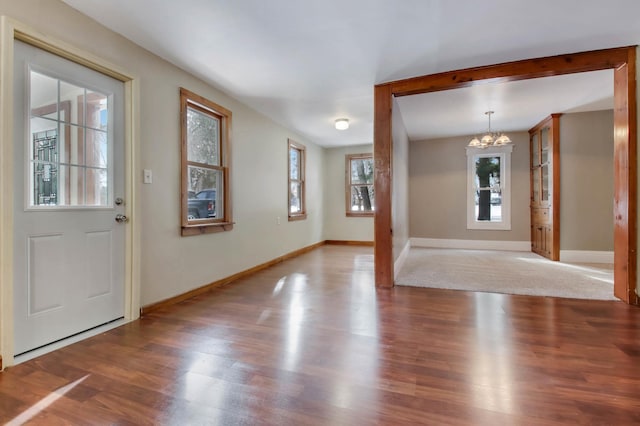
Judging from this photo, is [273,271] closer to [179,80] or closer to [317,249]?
[317,249]

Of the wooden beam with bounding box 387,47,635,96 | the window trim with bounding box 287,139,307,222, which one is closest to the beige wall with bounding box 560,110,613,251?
the wooden beam with bounding box 387,47,635,96

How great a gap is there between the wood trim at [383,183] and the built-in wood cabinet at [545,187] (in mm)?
3234

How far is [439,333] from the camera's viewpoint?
221cm

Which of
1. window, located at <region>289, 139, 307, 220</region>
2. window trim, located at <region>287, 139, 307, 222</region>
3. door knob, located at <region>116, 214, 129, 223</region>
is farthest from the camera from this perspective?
window, located at <region>289, 139, 307, 220</region>

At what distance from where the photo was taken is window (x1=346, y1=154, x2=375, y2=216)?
6984 millimetres

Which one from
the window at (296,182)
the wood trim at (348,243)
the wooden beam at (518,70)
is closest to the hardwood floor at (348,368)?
the wooden beam at (518,70)

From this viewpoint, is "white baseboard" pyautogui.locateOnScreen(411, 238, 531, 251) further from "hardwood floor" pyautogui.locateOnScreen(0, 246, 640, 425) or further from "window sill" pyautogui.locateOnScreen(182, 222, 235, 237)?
"window sill" pyautogui.locateOnScreen(182, 222, 235, 237)

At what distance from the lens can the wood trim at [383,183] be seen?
136 inches

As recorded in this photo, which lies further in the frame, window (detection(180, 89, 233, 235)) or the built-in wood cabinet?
the built-in wood cabinet

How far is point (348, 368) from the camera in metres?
1.74

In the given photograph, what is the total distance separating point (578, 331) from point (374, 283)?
1889 mm

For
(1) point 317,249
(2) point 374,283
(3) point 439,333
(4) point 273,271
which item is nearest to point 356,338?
(3) point 439,333

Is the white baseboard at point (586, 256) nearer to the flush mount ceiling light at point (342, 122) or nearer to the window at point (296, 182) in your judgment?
the flush mount ceiling light at point (342, 122)

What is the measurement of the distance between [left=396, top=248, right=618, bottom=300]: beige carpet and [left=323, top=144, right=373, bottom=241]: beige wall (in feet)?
6.24
